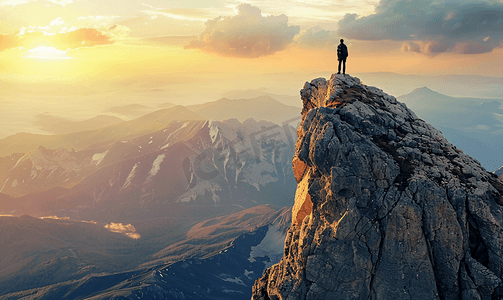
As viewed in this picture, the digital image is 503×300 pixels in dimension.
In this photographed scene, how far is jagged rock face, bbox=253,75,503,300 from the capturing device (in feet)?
144

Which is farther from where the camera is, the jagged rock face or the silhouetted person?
the silhouetted person

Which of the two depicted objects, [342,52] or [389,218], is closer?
[389,218]

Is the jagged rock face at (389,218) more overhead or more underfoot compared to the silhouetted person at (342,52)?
more underfoot

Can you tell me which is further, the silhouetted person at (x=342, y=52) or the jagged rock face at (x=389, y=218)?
the silhouetted person at (x=342, y=52)

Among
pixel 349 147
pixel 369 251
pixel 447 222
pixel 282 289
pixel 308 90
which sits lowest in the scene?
pixel 282 289

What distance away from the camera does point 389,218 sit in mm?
45188

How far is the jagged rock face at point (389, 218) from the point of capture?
44.0 metres

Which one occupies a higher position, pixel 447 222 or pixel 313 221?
pixel 447 222

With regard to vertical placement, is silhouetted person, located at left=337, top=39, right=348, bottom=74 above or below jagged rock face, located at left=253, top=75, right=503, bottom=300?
above

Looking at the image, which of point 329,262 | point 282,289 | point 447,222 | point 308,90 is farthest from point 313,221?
point 308,90

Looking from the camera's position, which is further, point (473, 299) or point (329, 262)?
point (329, 262)

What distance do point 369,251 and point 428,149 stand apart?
1716cm

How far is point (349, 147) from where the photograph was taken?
48.6 m

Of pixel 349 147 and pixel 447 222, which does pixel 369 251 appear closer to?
pixel 447 222
